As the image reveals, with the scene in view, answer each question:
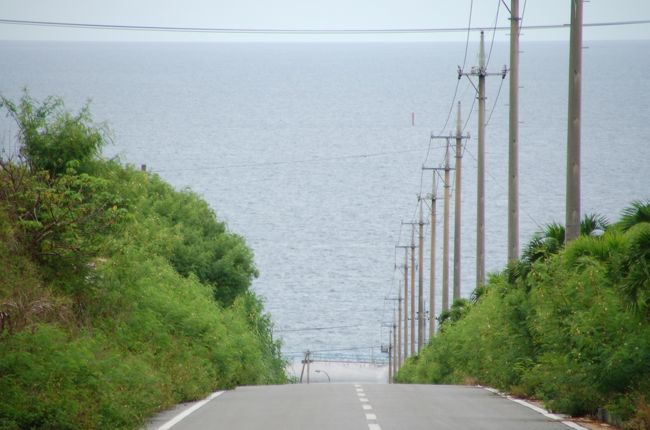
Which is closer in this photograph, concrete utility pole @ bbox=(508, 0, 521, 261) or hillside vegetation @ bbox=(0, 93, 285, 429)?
hillside vegetation @ bbox=(0, 93, 285, 429)

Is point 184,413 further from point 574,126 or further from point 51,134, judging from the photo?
point 574,126

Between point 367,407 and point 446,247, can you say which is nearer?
point 367,407

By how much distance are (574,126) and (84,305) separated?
10.1 metres

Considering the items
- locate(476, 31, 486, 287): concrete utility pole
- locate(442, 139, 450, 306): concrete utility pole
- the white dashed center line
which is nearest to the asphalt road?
the white dashed center line

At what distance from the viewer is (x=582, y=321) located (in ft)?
67.5

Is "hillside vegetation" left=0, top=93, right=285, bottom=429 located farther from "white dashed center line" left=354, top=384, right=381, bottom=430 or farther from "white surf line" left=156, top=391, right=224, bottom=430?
"white dashed center line" left=354, top=384, right=381, bottom=430

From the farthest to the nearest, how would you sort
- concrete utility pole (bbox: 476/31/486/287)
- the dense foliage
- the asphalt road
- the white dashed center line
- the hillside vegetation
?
concrete utility pole (bbox: 476/31/486/287) → the asphalt road → the white dashed center line → the dense foliage → the hillside vegetation

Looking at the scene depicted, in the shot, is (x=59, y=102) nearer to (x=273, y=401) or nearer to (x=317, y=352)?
(x=273, y=401)

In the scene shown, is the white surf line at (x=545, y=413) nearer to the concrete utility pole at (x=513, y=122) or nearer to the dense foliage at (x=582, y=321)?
the dense foliage at (x=582, y=321)

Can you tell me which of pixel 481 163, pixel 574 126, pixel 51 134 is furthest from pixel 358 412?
pixel 481 163

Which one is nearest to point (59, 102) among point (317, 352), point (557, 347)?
point (557, 347)

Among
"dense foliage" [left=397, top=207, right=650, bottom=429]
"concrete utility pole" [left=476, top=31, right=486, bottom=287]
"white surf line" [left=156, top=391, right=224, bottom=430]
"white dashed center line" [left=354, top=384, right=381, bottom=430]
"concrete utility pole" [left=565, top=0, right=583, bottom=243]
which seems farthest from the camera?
"concrete utility pole" [left=476, top=31, right=486, bottom=287]

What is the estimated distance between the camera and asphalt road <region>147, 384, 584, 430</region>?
64.5 feet

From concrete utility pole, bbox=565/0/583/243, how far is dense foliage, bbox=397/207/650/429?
999 millimetres
